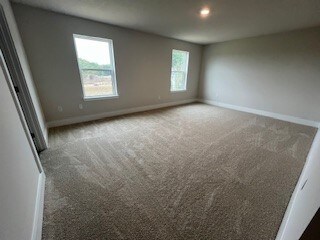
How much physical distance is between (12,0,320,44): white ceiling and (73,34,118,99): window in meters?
0.53

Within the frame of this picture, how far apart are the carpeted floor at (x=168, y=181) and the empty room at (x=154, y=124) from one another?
1cm

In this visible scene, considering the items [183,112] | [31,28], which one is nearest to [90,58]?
[31,28]

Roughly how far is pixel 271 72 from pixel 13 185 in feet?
18.9

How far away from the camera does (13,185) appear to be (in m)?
0.98

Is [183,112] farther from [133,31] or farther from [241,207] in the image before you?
[241,207]

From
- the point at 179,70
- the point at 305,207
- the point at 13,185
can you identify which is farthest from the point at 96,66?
the point at 305,207

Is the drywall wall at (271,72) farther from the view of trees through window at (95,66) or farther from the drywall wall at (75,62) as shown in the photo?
the view of trees through window at (95,66)

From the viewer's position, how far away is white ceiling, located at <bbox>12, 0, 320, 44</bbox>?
2403mm

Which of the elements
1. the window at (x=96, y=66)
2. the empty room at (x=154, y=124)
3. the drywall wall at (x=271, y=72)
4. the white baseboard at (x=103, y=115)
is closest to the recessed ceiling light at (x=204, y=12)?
the empty room at (x=154, y=124)

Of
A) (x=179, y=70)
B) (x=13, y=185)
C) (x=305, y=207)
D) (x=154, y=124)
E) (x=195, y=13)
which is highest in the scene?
(x=195, y=13)

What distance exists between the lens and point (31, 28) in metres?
2.75

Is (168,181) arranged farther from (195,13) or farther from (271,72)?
(271,72)

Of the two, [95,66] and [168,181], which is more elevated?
[95,66]

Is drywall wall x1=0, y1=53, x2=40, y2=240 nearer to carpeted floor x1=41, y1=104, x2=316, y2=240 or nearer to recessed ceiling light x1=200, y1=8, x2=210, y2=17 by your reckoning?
carpeted floor x1=41, y1=104, x2=316, y2=240
